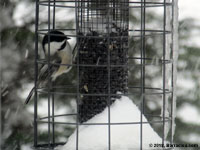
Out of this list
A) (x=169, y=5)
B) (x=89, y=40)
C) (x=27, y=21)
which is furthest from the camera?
(x=27, y=21)

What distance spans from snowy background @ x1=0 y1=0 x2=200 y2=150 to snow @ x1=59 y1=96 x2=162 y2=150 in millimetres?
1977

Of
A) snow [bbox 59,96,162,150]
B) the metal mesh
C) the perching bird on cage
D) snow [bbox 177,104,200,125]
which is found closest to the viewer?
snow [bbox 59,96,162,150]

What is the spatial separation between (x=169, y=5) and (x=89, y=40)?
29.1 inches

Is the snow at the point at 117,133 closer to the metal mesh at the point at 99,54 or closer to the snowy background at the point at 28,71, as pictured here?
the metal mesh at the point at 99,54

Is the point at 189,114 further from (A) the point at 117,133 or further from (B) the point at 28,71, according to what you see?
(A) the point at 117,133

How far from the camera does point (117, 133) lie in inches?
159

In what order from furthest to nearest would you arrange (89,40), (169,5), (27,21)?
(27,21) → (89,40) → (169,5)

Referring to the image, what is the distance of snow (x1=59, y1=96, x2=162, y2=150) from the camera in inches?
156

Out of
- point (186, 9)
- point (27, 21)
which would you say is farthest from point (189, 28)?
point (27, 21)

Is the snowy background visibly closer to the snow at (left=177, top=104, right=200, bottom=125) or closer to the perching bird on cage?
the snow at (left=177, top=104, right=200, bottom=125)

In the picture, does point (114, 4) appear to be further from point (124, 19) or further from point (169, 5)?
point (169, 5)

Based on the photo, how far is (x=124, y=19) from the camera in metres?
4.42

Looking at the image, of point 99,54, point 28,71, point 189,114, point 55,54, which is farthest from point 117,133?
point 28,71

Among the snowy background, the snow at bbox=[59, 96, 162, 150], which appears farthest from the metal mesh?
the snowy background
